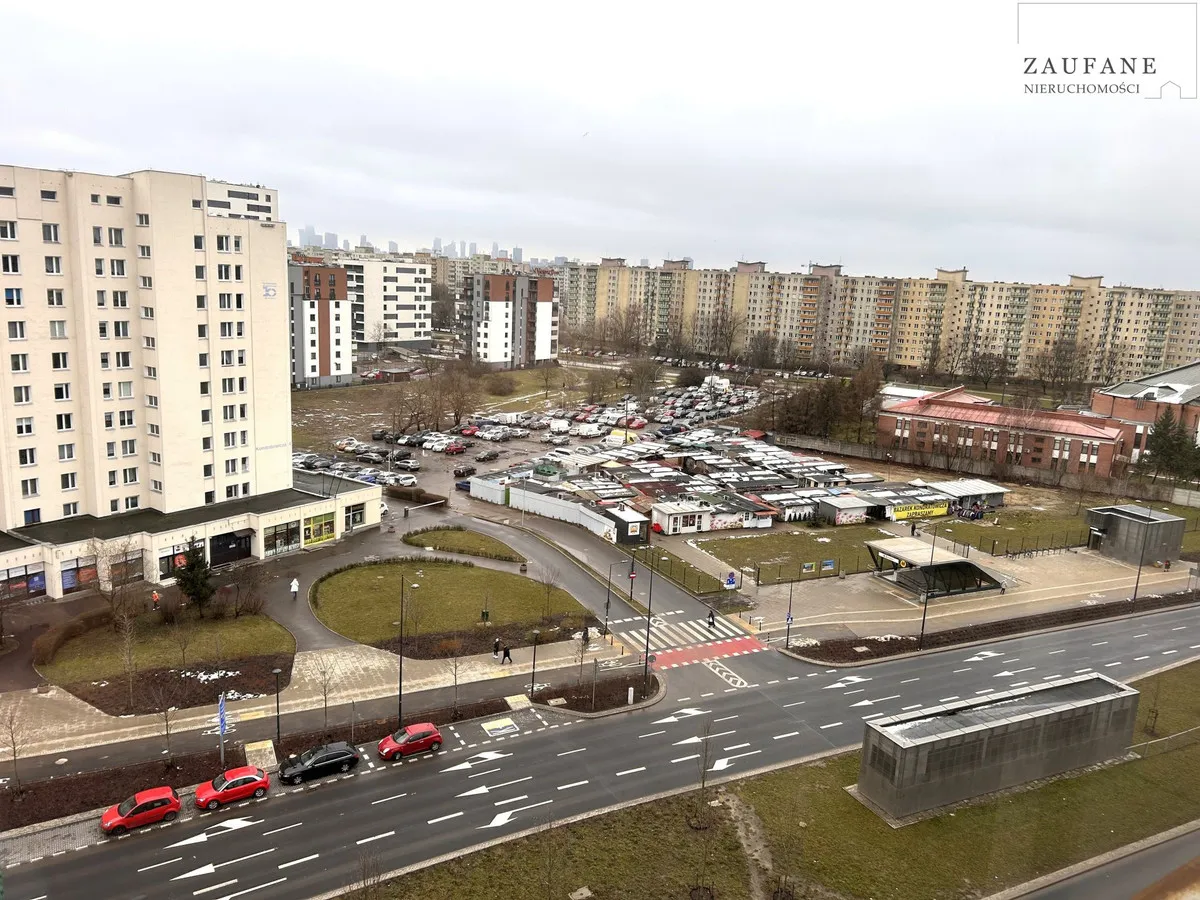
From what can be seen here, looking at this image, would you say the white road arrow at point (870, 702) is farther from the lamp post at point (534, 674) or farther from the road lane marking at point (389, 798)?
the road lane marking at point (389, 798)

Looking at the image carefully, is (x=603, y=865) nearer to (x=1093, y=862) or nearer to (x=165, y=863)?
(x=165, y=863)

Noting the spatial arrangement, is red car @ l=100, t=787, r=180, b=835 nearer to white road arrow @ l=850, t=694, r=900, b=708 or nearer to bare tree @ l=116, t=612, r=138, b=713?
bare tree @ l=116, t=612, r=138, b=713

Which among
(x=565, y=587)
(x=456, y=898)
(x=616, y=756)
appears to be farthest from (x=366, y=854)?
(x=565, y=587)

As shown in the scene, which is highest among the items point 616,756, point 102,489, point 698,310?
point 698,310

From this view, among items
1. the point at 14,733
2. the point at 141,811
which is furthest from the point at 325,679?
the point at 14,733

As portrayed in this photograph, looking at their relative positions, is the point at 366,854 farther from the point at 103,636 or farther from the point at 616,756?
the point at 103,636

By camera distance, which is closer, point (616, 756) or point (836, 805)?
point (836, 805)

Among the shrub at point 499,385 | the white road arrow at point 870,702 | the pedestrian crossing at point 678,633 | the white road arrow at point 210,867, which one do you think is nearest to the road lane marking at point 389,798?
the white road arrow at point 210,867
